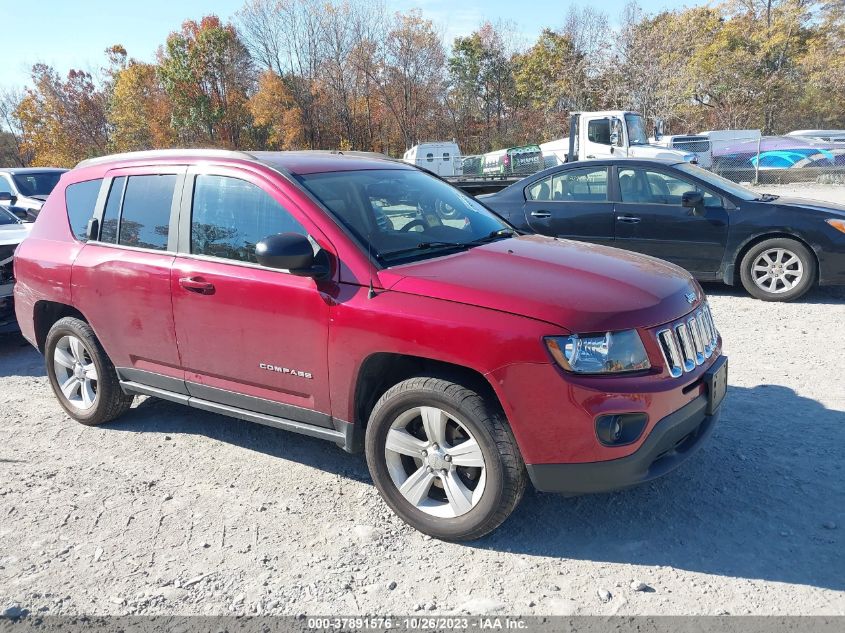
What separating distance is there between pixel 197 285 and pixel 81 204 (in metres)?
1.53

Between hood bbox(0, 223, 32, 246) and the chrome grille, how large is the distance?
6.30m

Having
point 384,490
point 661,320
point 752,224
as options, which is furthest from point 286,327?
point 752,224

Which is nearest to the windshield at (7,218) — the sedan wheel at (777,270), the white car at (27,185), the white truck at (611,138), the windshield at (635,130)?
the white car at (27,185)

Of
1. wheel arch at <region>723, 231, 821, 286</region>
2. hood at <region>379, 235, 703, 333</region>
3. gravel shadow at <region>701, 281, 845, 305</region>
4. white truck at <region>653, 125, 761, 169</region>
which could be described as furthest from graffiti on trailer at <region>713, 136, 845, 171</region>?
hood at <region>379, 235, 703, 333</region>

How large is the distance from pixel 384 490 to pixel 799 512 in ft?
6.61

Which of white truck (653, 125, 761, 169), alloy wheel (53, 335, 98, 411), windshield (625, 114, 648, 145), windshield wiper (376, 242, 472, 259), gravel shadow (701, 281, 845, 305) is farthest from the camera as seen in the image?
white truck (653, 125, 761, 169)

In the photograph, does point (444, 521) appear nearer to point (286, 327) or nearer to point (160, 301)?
point (286, 327)

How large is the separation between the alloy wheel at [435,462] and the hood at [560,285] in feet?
1.90

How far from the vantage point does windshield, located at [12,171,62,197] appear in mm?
12413

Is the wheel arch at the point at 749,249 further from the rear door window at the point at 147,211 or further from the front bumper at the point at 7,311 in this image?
the front bumper at the point at 7,311

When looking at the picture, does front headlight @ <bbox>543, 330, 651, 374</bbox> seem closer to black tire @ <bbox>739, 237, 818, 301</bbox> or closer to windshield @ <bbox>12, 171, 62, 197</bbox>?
black tire @ <bbox>739, 237, 818, 301</bbox>

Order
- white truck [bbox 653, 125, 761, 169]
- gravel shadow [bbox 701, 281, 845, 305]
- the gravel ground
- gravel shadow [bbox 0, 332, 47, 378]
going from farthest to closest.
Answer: white truck [bbox 653, 125, 761, 169] < gravel shadow [bbox 701, 281, 845, 305] < gravel shadow [bbox 0, 332, 47, 378] < the gravel ground

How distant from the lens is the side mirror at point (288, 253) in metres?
3.07

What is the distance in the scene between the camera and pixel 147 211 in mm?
4043
